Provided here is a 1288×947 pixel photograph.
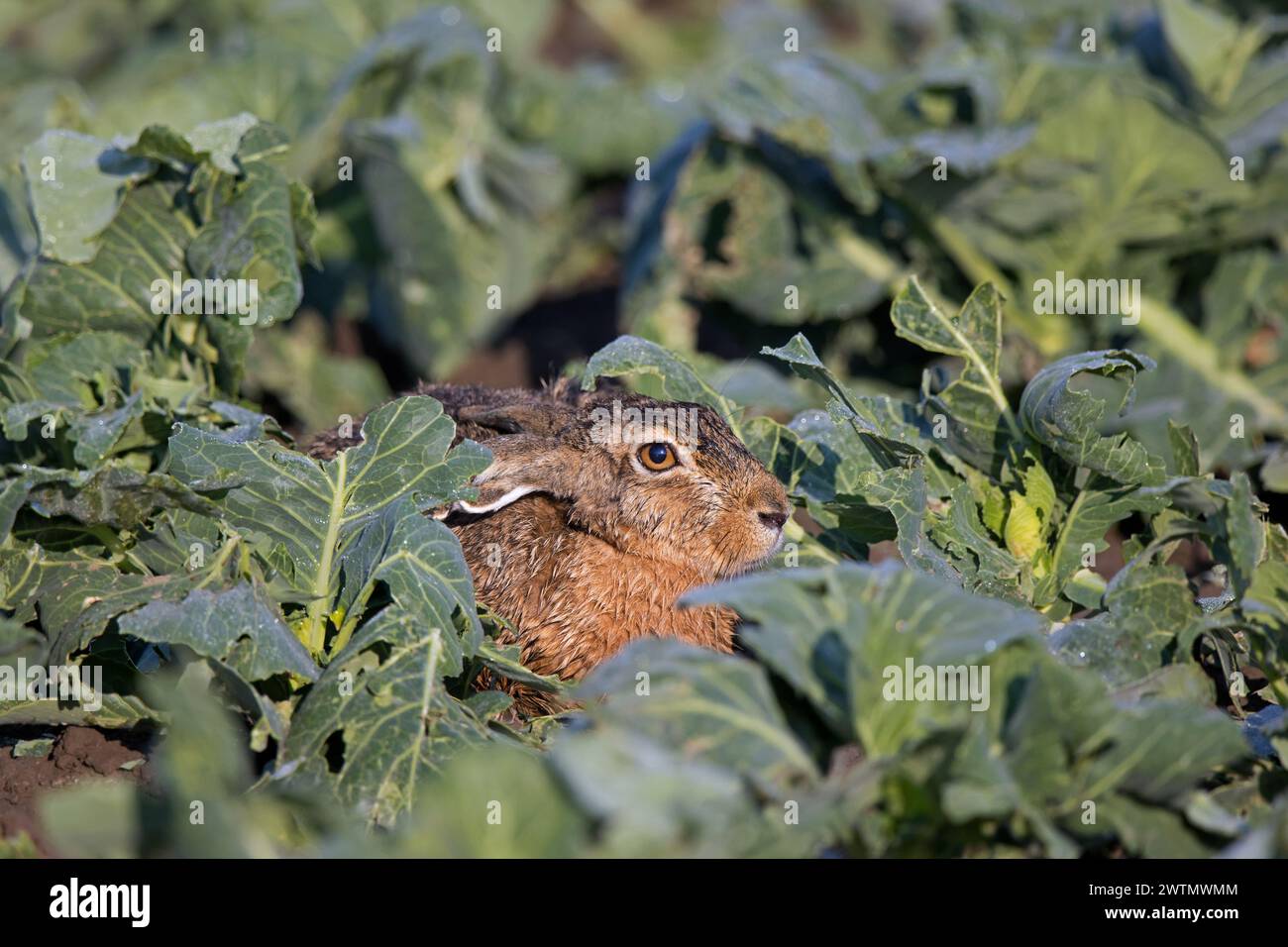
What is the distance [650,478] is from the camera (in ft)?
18.2

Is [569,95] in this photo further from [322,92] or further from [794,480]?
[794,480]

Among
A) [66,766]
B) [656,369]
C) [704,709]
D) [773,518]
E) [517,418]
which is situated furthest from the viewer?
[517,418]

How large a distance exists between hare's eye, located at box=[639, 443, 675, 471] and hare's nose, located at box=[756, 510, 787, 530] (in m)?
0.43

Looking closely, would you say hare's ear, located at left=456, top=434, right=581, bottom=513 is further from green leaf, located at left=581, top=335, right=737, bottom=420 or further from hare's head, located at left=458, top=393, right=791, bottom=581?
green leaf, located at left=581, top=335, right=737, bottom=420

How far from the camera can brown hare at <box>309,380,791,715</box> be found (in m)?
5.44

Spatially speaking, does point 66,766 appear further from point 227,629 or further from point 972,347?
point 972,347

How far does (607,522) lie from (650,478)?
0.80 ft

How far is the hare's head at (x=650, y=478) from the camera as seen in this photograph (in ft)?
17.8

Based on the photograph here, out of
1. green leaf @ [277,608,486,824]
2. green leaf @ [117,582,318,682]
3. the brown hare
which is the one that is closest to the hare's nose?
the brown hare

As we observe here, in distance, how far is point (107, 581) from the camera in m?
4.73

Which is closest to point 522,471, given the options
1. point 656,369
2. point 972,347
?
point 656,369

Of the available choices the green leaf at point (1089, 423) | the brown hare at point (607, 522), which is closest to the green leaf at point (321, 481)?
the brown hare at point (607, 522)
